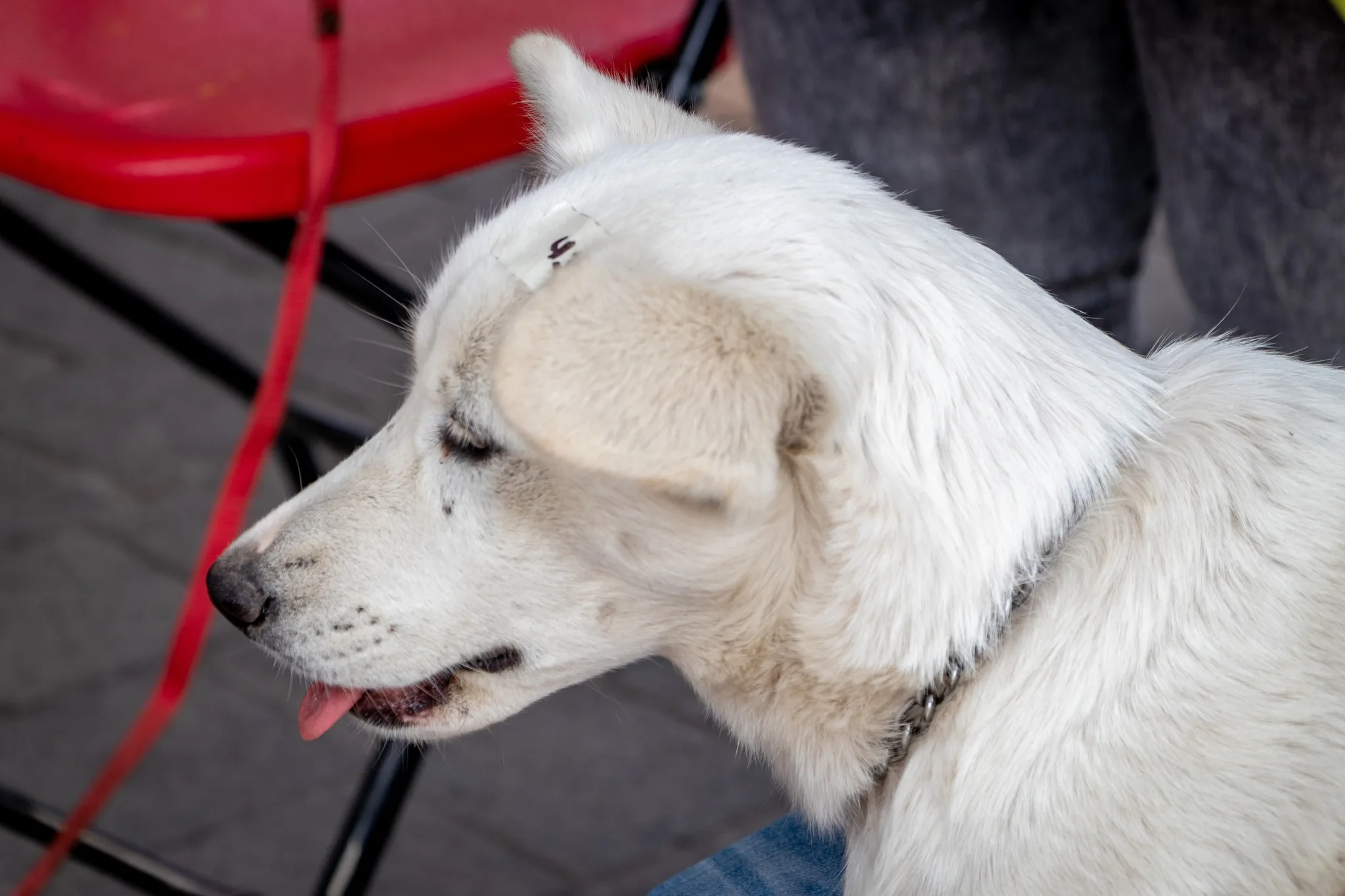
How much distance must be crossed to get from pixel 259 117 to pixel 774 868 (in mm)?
1078

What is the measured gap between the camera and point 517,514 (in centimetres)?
111

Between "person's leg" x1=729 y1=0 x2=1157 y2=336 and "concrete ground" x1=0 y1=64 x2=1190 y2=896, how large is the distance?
1.66 ft

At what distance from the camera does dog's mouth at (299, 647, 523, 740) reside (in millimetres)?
1193

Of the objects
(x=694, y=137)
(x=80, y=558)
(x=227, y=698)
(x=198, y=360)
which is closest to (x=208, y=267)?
(x=80, y=558)

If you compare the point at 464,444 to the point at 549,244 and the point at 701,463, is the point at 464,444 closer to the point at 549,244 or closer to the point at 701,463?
the point at 549,244

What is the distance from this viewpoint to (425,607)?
1.14 meters

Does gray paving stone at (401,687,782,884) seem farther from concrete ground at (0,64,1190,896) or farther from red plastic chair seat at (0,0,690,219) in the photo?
red plastic chair seat at (0,0,690,219)

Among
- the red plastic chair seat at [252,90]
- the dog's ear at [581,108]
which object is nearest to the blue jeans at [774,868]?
the dog's ear at [581,108]

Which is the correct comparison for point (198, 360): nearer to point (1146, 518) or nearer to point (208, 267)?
point (1146, 518)

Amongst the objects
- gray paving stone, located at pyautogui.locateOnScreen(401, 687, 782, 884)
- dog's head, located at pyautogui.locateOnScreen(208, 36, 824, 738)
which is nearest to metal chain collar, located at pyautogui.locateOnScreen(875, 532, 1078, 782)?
dog's head, located at pyautogui.locateOnScreen(208, 36, 824, 738)

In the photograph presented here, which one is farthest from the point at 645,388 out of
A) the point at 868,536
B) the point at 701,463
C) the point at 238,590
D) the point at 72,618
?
the point at 72,618

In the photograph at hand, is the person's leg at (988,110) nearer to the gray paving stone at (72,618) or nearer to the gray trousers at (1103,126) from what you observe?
the gray trousers at (1103,126)

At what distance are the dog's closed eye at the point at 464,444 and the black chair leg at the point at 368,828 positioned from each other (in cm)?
50

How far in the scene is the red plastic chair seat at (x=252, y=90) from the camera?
1603mm
